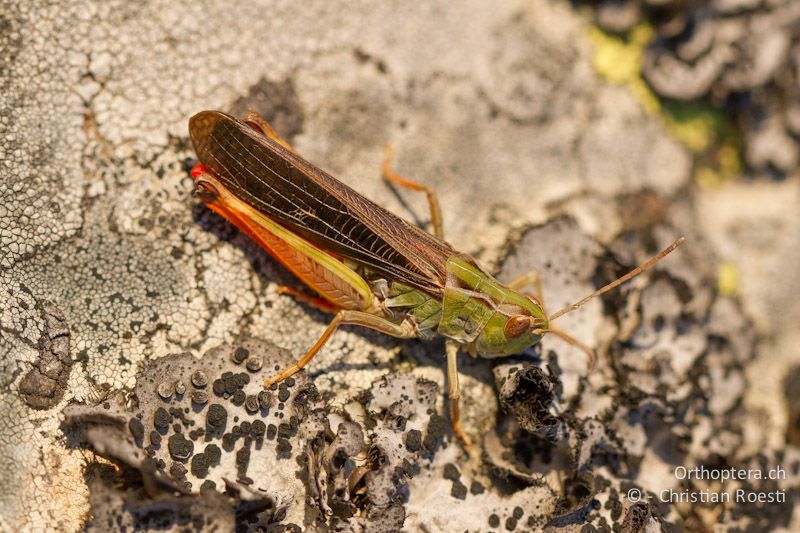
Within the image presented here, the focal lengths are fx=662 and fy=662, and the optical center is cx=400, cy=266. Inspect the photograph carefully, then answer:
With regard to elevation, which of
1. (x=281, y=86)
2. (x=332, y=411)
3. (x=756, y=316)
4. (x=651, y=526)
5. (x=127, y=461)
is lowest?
(x=127, y=461)

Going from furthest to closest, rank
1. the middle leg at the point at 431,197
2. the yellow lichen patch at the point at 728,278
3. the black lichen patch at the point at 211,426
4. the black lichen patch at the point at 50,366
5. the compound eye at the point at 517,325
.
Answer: the yellow lichen patch at the point at 728,278, the middle leg at the point at 431,197, the compound eye at the point at 517,325, the black lichen patch at the point at 50,366, the black lichen patch at the point at 211,426

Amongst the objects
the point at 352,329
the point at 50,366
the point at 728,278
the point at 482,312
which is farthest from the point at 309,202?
the point at 728,278

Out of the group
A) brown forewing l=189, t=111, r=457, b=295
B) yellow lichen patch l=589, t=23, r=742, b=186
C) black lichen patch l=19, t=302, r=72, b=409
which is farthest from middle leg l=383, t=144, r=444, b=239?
black lichen patch l=19, t=302, r=72, b=409

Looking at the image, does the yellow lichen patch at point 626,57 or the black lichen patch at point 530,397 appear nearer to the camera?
the black lichen patch at point 530,397

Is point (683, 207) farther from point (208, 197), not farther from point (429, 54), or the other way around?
point (208, 197)

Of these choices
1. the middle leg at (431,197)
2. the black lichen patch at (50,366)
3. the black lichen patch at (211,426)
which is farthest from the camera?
the middle leg at (431,197)

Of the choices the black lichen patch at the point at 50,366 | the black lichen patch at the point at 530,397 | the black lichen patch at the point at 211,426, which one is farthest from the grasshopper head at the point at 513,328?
the black lichen patch at the point at 50,366

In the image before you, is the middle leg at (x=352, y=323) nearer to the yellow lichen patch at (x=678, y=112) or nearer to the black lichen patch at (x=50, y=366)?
the black lichen patch at (x=50, y=366)

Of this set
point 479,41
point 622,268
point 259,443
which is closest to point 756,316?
point 622,268

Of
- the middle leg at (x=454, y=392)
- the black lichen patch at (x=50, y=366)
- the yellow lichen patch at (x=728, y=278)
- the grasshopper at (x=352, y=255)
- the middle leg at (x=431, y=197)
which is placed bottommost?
the black lichen patch at (x=50, y=366)
